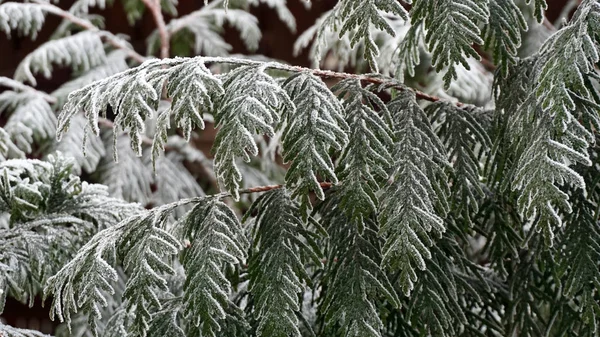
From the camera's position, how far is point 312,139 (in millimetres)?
753

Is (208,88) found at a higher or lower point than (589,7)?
lower

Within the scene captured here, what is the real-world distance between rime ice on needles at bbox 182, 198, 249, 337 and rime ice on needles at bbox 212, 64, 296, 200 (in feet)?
0.29

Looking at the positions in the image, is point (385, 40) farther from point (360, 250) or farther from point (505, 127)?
point (360, 250)

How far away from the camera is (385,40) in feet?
6.39

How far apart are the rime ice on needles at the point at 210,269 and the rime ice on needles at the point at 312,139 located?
0.12 metres

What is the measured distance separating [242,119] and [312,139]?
8cm

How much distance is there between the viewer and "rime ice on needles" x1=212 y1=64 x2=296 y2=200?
738mm

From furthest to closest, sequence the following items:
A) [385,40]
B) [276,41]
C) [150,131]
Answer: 1. [276,41]
2. [150,131]
3. [385,40]

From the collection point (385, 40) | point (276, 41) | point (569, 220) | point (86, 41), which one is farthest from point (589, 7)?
point (276, 41)

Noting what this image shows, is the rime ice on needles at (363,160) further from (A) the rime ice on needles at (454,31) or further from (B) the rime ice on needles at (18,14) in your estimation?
(B) the rime ice on needles at (18,14)

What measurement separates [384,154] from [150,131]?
1.54 meters

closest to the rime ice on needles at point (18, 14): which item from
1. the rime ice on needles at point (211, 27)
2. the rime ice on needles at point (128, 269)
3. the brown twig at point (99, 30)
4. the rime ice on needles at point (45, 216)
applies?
the brown twig at point (99, 30)

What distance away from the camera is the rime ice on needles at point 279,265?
31.1 inches

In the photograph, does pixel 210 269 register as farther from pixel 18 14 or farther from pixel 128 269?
pixel 18 14
